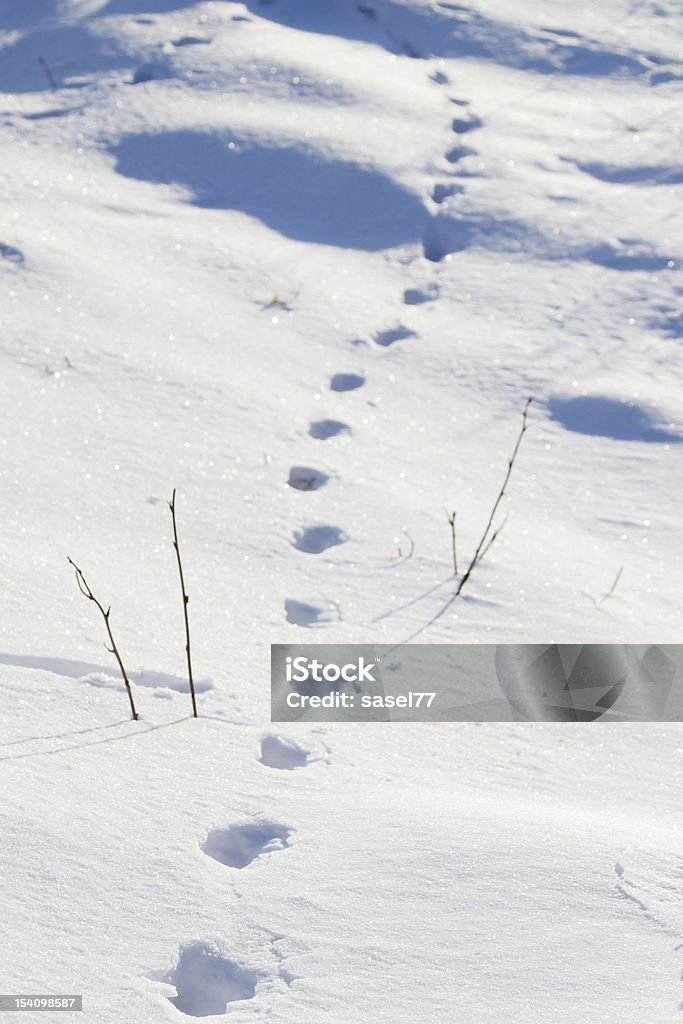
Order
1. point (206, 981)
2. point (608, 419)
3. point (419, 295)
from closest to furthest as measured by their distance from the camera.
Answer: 1. point (206, 981)
2. point (608, 419)
3. point (419, 295)

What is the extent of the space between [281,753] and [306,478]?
1199mm

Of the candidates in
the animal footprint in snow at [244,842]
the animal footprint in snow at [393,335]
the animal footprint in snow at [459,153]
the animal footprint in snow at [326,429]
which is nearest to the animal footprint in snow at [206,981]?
the animal footprint in snow at [244,842]

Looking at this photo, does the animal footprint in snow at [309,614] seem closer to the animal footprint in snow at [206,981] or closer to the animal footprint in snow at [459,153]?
the animal footprint in snow at [206,981]

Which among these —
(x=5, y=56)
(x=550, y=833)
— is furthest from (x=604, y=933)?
(x=5, y=56)

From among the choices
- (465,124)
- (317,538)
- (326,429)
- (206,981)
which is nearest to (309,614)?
(317,538)

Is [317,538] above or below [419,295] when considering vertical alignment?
below

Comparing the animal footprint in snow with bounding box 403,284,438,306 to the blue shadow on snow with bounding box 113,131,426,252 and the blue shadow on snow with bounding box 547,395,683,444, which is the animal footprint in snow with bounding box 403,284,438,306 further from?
the blue shadow on snow with bounding box 547,395,683,444

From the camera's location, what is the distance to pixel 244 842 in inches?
79.4

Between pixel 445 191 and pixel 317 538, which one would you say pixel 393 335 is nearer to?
pixel 445 191

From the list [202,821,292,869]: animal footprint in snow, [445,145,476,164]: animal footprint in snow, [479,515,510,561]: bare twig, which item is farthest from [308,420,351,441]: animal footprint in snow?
[445,145,476,164]: animal footprint in snow

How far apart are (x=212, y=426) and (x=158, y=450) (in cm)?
23

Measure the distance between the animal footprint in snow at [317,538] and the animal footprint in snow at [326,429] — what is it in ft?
1.72

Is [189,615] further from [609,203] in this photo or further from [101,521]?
[609,203]

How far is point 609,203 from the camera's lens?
16.3 feet
